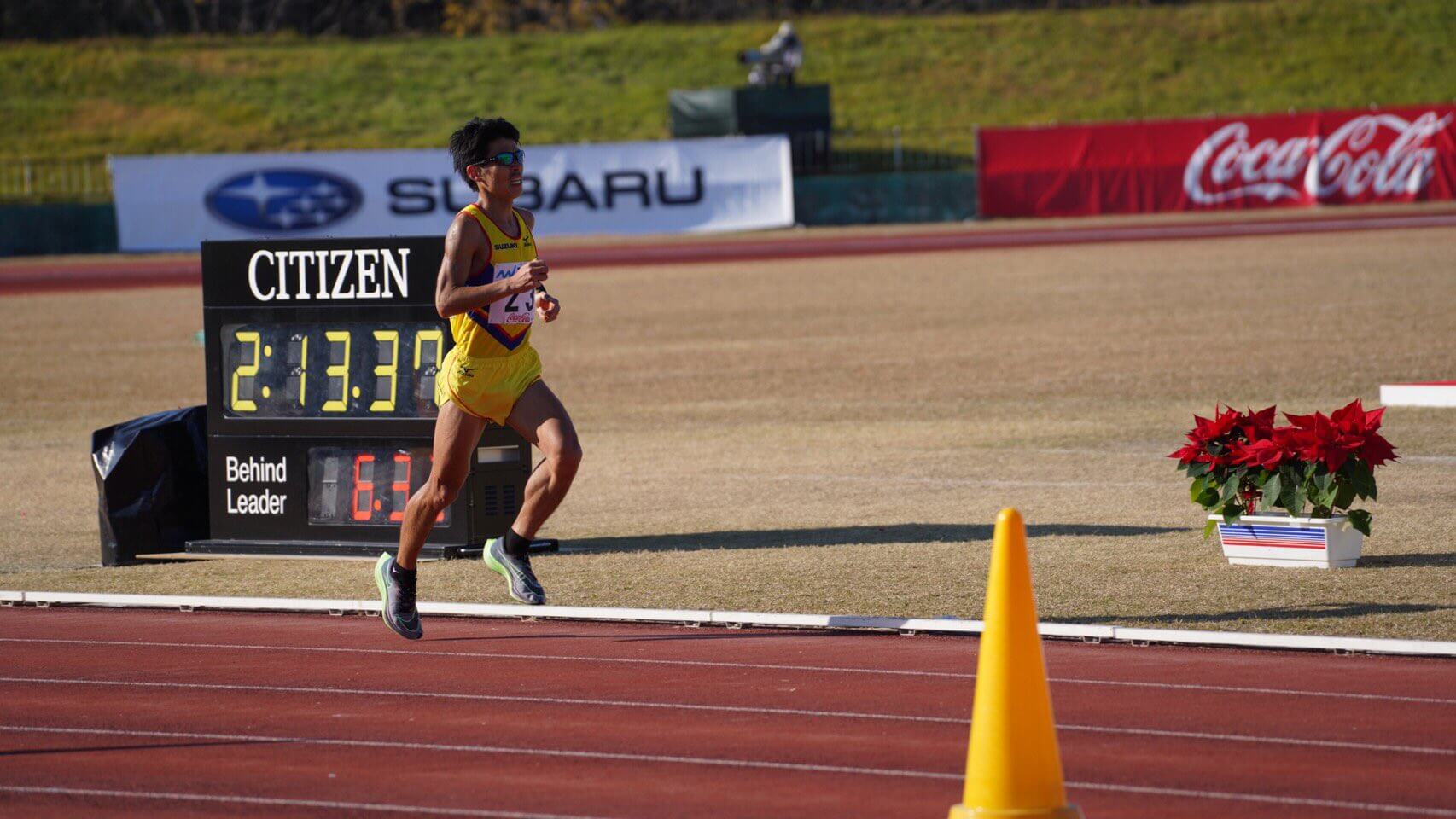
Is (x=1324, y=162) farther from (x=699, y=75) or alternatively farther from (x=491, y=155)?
(x=491, y=155)

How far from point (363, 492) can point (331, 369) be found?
2.32ft

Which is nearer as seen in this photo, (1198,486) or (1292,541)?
(1292,541)

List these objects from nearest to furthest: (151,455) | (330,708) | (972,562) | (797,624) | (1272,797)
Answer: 1. (1272,797)
2. (330,708)
3. (797,624)
4. (972,562)
5. (151,455)

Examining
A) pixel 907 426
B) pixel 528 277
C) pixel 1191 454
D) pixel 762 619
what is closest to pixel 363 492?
pixel 762 619

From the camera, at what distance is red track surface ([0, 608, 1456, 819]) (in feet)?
18.4

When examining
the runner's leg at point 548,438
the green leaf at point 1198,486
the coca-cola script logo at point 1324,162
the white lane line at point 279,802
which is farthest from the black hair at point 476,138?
the coca-cola script logo at point 1324,162

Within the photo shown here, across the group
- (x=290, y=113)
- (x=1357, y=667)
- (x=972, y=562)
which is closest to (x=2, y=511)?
(x=972, y=562)

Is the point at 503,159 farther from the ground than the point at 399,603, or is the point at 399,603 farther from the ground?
the point at 503,159

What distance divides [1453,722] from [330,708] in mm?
3784

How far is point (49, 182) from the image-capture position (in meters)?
46.3

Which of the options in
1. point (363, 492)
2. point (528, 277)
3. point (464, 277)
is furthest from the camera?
point (363, 492)

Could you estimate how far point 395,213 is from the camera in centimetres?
4334

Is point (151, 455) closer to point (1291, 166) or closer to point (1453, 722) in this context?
point (1453, 722)

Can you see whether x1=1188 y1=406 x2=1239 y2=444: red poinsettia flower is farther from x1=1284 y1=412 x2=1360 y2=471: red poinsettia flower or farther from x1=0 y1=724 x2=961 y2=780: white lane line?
x1=0 y1=724 x2=961 y2=780: white lane line
